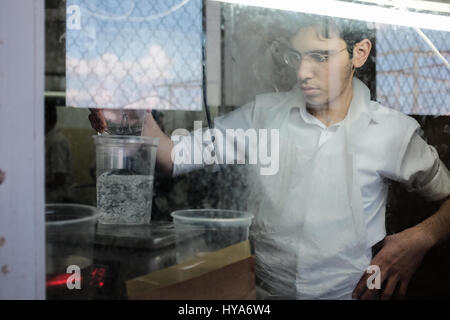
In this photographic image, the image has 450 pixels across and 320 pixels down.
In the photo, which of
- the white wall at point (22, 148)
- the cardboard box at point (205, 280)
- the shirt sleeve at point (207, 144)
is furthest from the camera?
the shirt sleeve at point (207, 144)

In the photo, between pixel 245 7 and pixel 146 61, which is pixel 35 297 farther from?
pixel 245 7

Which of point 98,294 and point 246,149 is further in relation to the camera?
point 246,149

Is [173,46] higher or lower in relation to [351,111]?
higher

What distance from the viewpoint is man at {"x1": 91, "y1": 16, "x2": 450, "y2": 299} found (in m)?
1.31

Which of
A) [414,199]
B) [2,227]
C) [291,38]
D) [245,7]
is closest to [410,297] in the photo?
[414,199]

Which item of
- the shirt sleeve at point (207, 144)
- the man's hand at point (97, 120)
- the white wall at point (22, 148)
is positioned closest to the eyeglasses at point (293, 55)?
the shirt sleeve at point (207, 144)

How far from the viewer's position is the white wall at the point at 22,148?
105cm

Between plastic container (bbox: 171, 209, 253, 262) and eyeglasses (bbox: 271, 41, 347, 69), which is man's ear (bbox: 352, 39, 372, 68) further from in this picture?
plastic container (bbox: 171, 209, 253, 262)

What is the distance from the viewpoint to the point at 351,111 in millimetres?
1357

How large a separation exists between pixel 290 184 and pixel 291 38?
458 millimetres

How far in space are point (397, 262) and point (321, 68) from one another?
674 mm

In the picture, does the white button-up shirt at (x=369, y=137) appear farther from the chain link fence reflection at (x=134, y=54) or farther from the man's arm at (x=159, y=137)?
the chain link fence reflection at (x=134, y=54)

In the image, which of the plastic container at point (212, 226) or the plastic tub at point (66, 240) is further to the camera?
the plastic container at point (212, 226)

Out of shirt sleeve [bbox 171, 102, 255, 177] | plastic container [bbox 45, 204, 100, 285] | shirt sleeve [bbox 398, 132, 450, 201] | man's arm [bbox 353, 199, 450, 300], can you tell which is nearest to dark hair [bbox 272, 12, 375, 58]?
shirt sleeve [bbox 171, 102, 255, 177]
